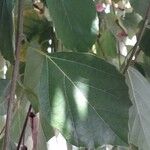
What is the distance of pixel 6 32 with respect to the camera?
47 cm

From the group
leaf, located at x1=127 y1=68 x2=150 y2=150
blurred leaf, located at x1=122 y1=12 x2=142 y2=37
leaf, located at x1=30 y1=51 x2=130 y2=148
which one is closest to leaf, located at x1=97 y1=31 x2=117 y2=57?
blurred leaf, located at x1=122 y1=12 x2=142 y2=37

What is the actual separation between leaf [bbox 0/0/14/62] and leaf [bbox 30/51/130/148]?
6 centimetres

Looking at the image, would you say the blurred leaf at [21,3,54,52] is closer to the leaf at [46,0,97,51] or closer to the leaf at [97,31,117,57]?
the leaf at [97,31,117,57]

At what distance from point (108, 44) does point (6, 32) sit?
0.28 meters

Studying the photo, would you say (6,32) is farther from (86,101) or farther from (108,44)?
(108,44)

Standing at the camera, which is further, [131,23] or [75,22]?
[131,23]

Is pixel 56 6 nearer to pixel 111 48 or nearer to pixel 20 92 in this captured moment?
pixel 20 92

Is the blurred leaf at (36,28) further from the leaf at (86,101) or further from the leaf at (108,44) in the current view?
the leaf at (86,101)

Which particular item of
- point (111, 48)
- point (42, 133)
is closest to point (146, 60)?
point (111, 48)

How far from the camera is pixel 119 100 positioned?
16.1 inches

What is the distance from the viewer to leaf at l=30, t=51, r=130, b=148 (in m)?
0.40

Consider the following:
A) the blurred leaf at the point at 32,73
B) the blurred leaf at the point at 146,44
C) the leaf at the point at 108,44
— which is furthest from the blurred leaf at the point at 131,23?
the blurred leaf at the point at 32,73

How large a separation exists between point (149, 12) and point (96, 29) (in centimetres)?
7

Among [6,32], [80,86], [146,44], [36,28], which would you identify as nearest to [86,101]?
[80,86]
